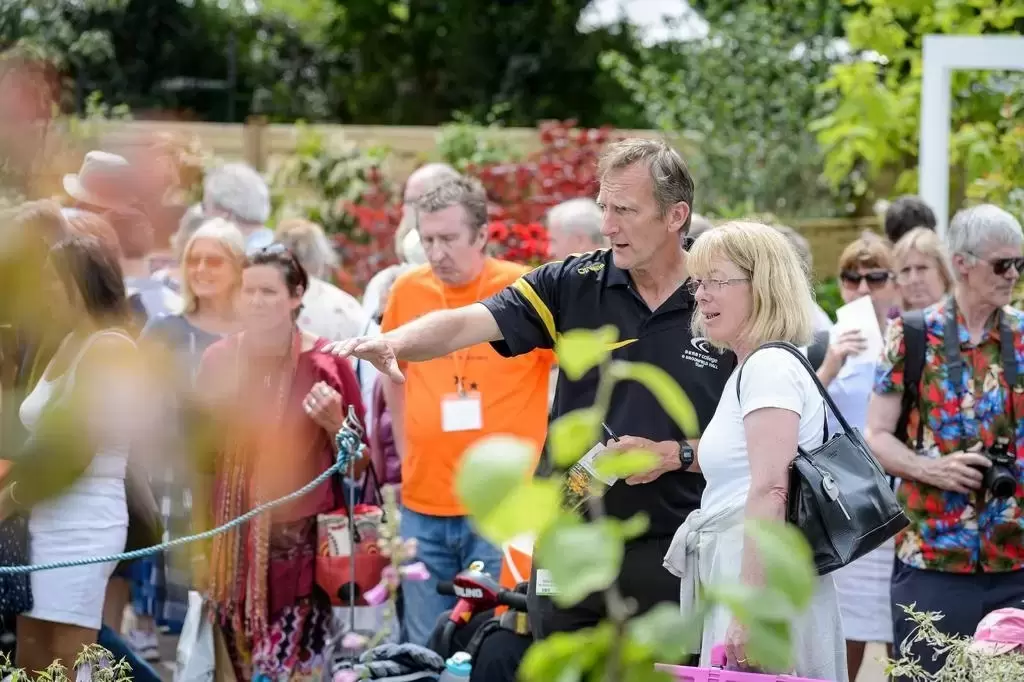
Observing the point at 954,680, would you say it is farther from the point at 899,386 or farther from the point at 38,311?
the point at 38,311

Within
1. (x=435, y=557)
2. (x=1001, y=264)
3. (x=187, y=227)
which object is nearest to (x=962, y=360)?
(x=1001, y=264)

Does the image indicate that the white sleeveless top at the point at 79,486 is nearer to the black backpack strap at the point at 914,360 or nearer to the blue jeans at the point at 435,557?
the blue jeans at the point at 435,557

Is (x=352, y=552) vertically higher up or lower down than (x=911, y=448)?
lower down

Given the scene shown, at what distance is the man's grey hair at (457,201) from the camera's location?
461 centimetres

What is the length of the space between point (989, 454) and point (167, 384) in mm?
2561

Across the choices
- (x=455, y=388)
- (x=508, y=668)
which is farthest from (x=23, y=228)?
(x=455, y=388)

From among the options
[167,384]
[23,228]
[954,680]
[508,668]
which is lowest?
[508,668]

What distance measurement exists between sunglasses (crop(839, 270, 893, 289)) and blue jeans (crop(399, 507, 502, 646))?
182 cm

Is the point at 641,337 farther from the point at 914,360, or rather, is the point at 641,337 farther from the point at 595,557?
the point at 595,557

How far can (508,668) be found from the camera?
3771 mm

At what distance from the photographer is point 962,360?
381cm

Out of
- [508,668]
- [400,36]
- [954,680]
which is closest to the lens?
[954,680]

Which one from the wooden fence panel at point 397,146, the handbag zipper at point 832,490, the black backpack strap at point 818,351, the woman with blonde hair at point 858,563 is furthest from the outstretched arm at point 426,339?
the wooden fence panel at point 397,146

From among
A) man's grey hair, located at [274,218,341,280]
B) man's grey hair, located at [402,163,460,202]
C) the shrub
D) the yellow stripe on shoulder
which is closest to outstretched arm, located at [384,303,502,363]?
the yellow stripe on shoulder
